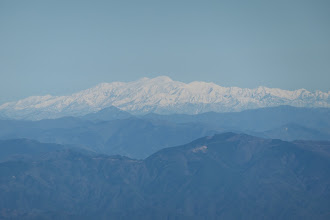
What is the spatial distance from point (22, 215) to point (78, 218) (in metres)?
21.1

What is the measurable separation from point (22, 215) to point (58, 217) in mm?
13196

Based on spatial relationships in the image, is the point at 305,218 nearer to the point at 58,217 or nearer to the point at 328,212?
the point at 328,212

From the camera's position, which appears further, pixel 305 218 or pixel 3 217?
pixel 305 218

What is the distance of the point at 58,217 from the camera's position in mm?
188250

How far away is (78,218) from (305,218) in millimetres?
89466

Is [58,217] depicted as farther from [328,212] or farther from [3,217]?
[328,212]

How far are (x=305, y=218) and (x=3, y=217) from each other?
381ft

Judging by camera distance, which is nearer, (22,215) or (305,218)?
(22,215)

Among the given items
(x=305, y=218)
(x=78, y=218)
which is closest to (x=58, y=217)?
(x=78, y=218)

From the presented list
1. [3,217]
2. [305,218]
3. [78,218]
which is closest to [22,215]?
[3,217]

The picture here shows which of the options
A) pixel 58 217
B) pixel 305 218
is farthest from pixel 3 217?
pixel 305 218

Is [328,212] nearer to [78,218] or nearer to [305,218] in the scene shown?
[305,218]

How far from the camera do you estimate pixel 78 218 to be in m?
193

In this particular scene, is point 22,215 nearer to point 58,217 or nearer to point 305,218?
point 58,217
